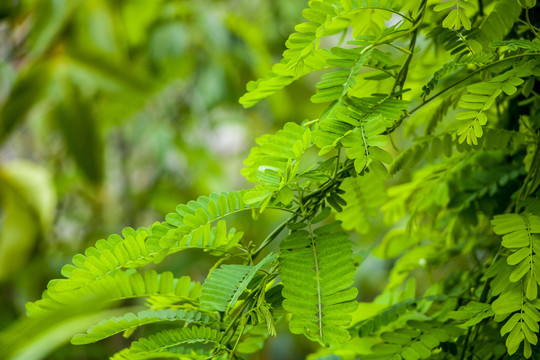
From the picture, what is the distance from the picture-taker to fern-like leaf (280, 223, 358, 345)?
298 millimetres

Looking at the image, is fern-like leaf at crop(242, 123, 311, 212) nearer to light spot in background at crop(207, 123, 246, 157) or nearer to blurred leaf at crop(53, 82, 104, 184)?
blurred leaf at crop(53, 82, 104, 184)

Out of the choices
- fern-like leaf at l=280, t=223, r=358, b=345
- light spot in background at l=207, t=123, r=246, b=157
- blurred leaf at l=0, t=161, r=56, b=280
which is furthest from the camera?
light spot in background at l=207, t=123, r=246, b=157

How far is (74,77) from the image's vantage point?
1256mm

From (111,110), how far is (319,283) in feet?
4.62

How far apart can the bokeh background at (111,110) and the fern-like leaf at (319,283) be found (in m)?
0.56

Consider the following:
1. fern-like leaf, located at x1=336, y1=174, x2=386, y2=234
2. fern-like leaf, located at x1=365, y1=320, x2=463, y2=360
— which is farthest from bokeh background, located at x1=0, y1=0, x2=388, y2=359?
fern-like leaf, located at x1=365, y1=320, x2=463, y2=360

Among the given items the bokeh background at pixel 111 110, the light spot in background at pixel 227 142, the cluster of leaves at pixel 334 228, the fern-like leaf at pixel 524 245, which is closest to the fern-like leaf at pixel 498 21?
the cluster of leaves at pixel 334 228

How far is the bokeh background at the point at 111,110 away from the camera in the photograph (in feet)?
4.05

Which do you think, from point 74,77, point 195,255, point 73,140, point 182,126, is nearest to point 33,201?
point 73,140

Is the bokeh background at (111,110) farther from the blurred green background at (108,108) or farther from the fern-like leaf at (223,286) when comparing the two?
the fern-like leaf at (223,286)

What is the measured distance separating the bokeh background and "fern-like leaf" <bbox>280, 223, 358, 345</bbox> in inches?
22.0

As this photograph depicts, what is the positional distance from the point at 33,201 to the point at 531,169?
1159mm

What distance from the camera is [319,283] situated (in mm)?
317

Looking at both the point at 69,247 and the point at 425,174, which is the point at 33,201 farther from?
the point at 425,174
